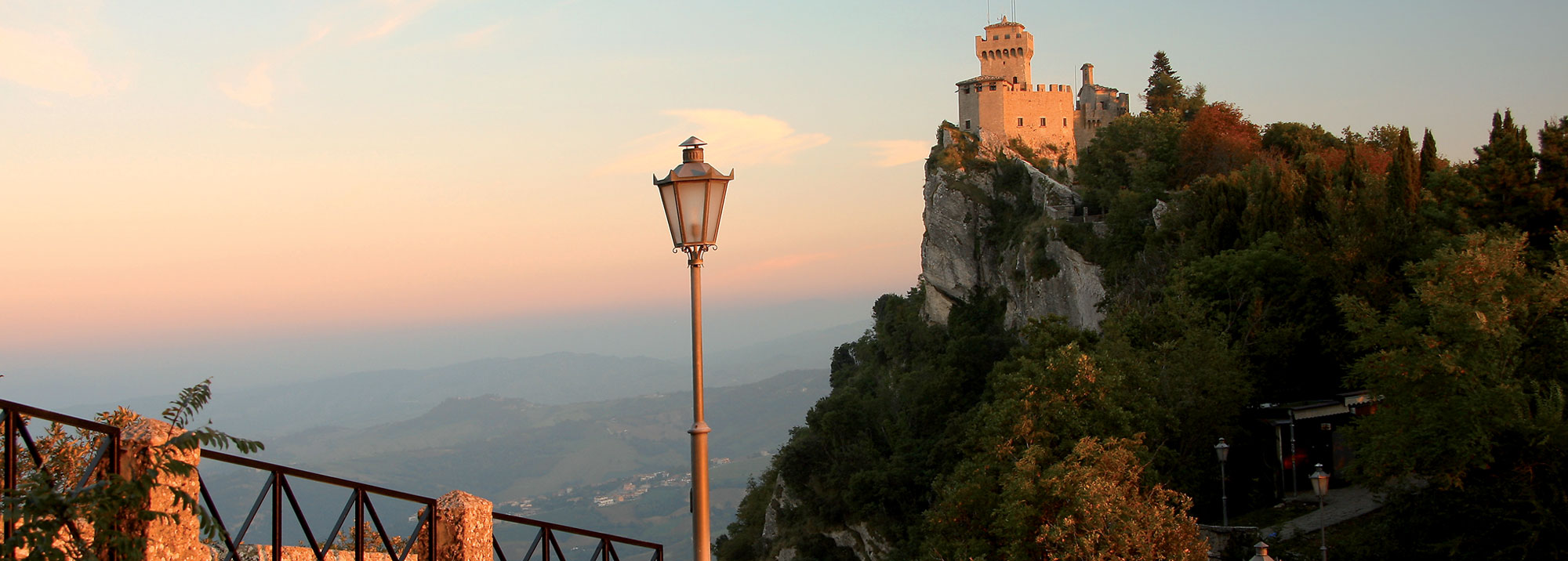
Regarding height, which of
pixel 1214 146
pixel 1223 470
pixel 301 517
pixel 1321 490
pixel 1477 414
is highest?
pixel 1214 146

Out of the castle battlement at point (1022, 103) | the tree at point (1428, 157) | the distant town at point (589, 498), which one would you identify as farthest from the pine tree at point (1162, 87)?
the distant town at point (589, 498)

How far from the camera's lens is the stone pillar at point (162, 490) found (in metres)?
5.38

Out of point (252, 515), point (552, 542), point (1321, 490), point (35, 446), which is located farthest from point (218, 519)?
point (1321, 490)

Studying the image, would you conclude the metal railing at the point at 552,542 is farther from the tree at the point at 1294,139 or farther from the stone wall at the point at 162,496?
the tree at the point at 1294,139

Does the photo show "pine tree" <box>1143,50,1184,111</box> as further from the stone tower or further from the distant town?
the distant town

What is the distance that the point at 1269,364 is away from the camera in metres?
31.3

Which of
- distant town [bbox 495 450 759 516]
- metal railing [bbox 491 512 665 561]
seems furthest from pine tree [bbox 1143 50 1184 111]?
distant town [bbox 495 450 759 516]

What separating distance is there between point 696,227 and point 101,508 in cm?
342

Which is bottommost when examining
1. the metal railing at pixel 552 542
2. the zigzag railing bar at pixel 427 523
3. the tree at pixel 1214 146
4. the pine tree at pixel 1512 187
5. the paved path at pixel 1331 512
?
the paved path at pixel 1331 512

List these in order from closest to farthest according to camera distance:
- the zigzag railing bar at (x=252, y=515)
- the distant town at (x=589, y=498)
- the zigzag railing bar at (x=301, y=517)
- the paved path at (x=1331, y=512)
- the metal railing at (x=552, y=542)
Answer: the zigzag railing bar at (x=252, y=515), the zigzag railing bar at (x=301, y=517), the metal railing at (x=552, y=542), the paved path at (x=1331, y=512), the distant town at (x=589, y=498)

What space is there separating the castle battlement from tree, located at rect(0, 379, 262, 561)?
235 feet

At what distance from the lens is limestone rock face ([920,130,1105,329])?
167 ft

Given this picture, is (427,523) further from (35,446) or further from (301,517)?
(35,446)

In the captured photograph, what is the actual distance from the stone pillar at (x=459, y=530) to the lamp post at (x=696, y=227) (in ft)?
5.40
